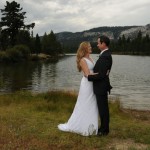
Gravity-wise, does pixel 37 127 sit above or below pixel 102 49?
below

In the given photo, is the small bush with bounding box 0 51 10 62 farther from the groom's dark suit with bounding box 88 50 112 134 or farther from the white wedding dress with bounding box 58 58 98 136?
the groom's dark suit with bounding box 88 50 112 134

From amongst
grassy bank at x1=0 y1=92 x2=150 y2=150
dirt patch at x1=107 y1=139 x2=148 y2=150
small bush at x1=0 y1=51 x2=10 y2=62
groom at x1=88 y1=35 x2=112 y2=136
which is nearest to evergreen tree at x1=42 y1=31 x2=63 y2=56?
small bush at x1=0 y1=51 x2=10 y2=62

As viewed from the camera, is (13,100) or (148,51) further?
(148,51)

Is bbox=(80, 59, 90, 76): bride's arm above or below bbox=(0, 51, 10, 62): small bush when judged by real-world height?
above

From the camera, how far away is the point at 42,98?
20.0 m

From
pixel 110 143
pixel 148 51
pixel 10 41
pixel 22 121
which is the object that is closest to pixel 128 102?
pixel 22 121

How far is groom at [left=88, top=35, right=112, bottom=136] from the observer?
9.29 m

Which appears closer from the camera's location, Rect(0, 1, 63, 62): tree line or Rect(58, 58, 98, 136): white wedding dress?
Rect(58, 58, 98, 136): white wedding dress

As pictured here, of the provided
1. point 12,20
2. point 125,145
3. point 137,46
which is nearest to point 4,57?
point 12,20

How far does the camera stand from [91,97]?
968cm

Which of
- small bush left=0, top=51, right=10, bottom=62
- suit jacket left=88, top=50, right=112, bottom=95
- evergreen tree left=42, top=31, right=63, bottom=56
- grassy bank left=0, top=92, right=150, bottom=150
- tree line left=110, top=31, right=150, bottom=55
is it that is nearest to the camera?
grassy bank left=0, top=92, right=150, bottom=150

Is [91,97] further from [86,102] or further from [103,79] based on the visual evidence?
[103,79]

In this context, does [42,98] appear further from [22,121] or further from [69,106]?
[22,121]

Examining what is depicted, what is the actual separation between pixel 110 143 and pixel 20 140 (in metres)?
2.20
